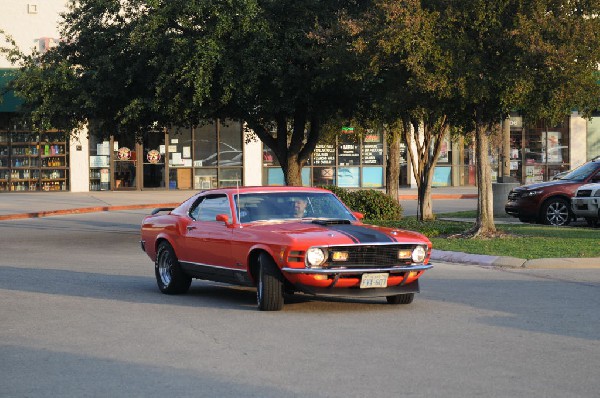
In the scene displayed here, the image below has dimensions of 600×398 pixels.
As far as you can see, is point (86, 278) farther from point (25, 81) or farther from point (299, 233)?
point (25, 81)

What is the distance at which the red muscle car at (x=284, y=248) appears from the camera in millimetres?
12312

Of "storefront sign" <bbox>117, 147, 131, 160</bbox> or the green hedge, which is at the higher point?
"storefront sign" <bbox>117, 147, 131, 160</bbox>

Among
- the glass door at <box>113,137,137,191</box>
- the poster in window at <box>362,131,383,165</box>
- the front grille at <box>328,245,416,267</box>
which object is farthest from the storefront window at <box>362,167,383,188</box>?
the front grille at <box>328,245,416,267</box>

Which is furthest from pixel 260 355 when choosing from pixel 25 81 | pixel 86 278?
pixel 25 81

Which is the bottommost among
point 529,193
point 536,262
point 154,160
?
point 536,262

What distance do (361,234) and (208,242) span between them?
7.55 ft

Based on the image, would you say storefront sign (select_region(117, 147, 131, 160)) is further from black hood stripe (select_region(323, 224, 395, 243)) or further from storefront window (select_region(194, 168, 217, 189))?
black hood stripe (select_region(323, 224, 395, 243))

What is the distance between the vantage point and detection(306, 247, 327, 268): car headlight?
12.2 meters

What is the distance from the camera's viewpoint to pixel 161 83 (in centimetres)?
2725

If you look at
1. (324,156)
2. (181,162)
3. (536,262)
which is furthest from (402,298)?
(324,156)

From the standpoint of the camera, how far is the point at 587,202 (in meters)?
26.5

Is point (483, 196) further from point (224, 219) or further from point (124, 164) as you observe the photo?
point (124, 164)

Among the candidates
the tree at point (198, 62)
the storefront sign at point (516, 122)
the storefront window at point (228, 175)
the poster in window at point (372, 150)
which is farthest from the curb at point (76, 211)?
the storefront sign at point (516, 122)

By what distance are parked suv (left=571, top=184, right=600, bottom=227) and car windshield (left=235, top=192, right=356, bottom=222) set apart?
1389 centimetres
